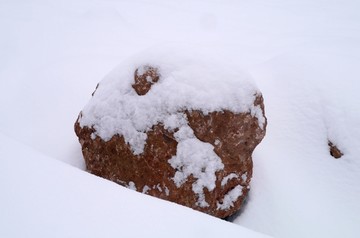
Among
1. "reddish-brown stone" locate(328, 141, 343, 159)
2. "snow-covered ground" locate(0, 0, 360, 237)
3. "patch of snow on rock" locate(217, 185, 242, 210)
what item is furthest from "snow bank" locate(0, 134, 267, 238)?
"reddish-brown stone" locate(328, 141, 343, 159)

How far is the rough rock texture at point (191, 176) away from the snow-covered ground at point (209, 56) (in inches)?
15.0

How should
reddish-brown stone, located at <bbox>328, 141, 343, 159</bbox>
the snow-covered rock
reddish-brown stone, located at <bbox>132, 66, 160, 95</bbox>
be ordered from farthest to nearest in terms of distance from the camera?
reddish-brown stone, located at <bbox>328, 141, 343, 159</bbox> → reddish-brown stone, located at <bbox>132, 66, 160, 95</bbox> → the snow-covered rock

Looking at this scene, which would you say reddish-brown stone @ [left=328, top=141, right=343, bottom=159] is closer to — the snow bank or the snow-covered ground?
the snow-covered ground

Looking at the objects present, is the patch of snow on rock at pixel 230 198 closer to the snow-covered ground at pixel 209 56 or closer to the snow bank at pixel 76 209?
the snow-covered ground at pixel 209 56

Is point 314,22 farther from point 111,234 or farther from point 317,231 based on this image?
point 111,234

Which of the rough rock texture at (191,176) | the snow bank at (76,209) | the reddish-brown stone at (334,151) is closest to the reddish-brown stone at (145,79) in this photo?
the rough rock texture at (191,176)

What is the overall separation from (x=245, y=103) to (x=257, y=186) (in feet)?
3.08

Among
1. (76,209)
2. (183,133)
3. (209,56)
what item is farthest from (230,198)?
(76,209)

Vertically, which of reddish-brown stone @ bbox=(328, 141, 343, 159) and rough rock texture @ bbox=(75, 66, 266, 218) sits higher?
rough rock texture @ bbox=(75, 66, 266, 218)

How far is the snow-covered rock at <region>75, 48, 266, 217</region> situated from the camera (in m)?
2.44

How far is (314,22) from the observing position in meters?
7.28

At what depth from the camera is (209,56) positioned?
2.67 metres

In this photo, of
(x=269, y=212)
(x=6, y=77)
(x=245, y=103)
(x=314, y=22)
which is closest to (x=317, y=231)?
(x=269, y=212)

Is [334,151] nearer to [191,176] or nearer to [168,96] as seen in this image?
[191,176]
